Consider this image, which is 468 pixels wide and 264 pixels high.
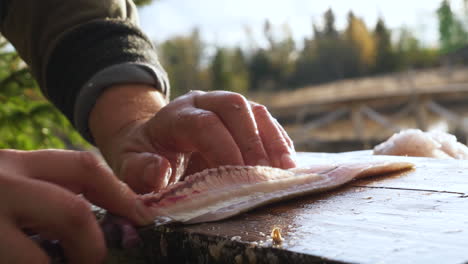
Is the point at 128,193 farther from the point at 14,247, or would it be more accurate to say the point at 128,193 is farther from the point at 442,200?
the point at 442,200

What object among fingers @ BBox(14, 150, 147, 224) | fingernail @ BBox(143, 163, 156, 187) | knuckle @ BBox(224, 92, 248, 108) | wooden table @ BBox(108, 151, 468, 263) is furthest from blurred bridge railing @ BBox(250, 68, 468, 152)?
fingers @ BBox(14, 150, 147, 224)

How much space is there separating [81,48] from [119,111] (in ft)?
1.77

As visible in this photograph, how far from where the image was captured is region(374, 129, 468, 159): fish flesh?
229 centimetres

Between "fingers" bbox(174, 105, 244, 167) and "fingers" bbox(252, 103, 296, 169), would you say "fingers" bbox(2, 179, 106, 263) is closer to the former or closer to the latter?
"fingers" bbox(174, 105, 244, 167)

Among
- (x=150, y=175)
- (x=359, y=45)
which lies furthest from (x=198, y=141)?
(x=359, y=45)

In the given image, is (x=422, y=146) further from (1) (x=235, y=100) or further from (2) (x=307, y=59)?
(2) (x=307, y=59)


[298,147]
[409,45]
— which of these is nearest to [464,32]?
[409,45]

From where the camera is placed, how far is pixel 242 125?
160cm

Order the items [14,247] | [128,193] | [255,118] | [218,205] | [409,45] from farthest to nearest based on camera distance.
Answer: [409,45] < [255,118] < [218,205] < [128,193] < [14,247]

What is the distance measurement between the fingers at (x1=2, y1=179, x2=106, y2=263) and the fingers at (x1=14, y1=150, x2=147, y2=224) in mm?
108

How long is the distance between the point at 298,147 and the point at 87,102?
45.3 feet

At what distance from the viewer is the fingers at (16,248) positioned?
856mm

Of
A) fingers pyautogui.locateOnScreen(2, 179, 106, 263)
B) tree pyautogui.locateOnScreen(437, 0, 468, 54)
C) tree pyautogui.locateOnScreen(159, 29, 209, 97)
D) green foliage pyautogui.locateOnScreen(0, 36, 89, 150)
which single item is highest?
tree pyautogui.locateOnScreen(437, 0, 468, 54)

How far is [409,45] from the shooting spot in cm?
3388
